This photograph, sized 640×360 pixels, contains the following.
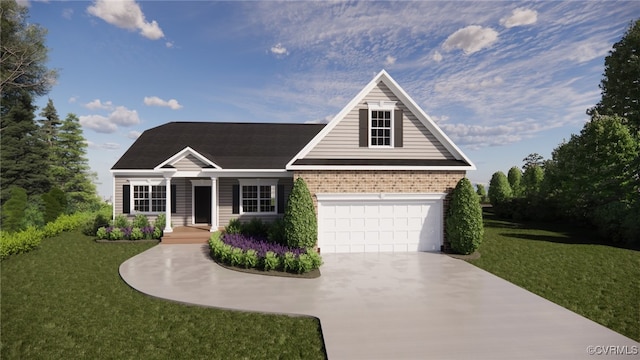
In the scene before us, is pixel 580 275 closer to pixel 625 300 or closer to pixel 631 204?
pixel 625 300

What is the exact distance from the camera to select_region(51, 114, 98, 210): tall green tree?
33116mm

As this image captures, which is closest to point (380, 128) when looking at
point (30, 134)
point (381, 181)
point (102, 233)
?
point (381, 181)

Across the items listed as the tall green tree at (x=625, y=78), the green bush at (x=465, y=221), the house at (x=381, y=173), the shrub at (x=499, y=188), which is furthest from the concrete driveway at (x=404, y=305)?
the shrub at (x=499, y=188)

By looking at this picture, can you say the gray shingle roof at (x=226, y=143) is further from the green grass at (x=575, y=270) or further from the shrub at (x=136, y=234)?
the green grass at (x=575, y=270)

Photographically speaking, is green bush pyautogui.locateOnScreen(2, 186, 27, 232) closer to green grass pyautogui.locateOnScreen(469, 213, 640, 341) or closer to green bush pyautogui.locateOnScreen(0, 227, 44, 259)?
green bush pyautogui.locateOnScreen(0, 227, 44, 259)

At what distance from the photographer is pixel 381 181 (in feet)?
44.9

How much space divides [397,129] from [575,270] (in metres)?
8.45

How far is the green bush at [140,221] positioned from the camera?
17406 mm

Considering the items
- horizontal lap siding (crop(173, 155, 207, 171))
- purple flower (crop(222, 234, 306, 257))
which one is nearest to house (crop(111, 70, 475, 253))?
purple flower (crop(222, 234, 306, 257))

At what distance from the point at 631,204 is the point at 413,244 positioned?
13761 mm

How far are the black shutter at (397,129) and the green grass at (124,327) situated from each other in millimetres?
9318

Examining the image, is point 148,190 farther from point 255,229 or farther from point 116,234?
point 255,229

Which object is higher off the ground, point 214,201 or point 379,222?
point 214,201

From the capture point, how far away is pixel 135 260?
12750 mm
